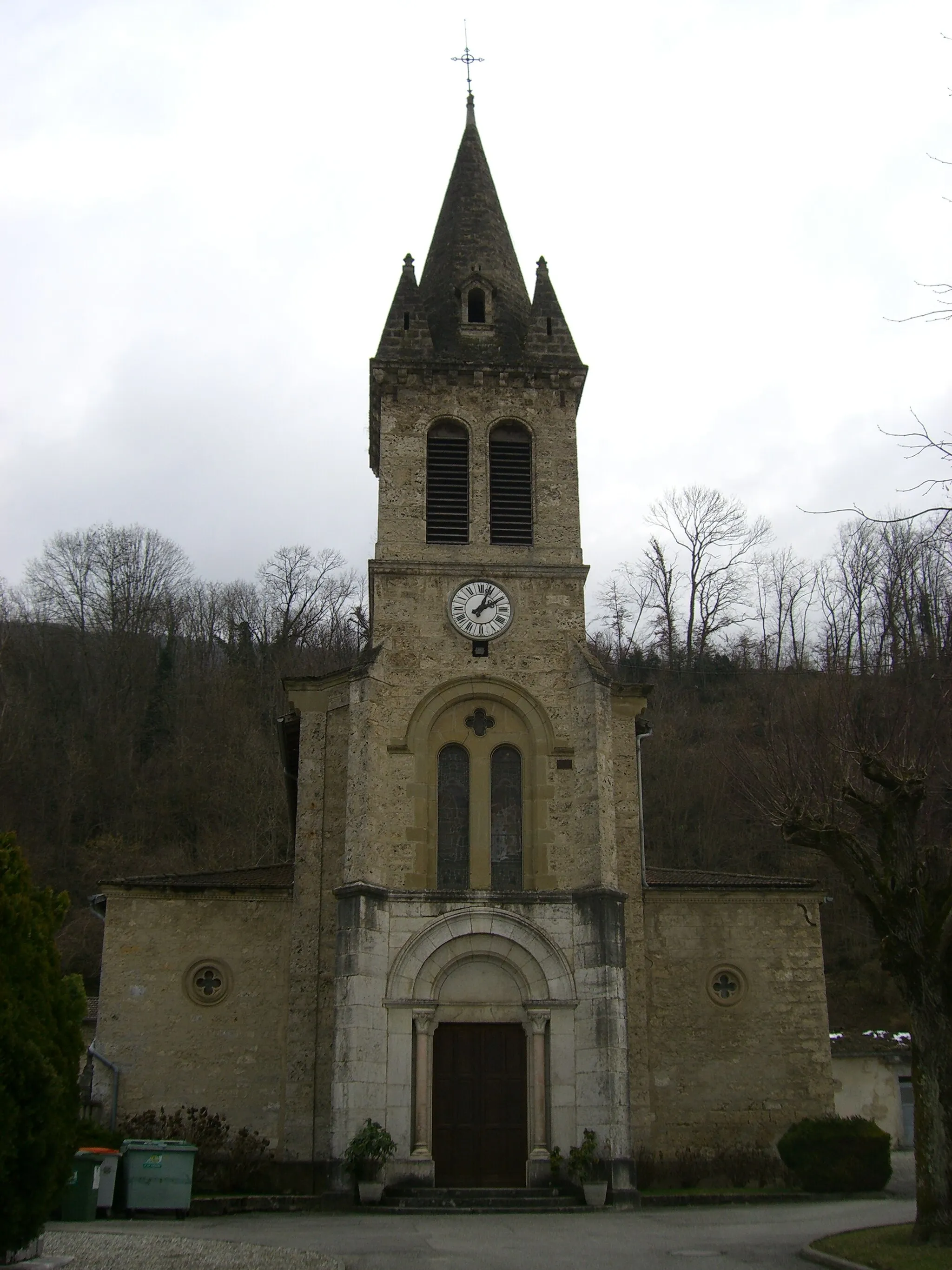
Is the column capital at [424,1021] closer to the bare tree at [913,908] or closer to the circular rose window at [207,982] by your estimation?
the circular rose window at [207,982]

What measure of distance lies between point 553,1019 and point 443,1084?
196 cm

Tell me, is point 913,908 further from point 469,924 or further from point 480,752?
point 480,752

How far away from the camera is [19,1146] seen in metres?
9.75

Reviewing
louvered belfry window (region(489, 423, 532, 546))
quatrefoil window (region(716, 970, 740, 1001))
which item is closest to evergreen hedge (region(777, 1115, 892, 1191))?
quatrefoil window (region(716, 970, 740, 1001))

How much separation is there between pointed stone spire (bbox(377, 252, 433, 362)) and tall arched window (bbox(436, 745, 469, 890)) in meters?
7.84

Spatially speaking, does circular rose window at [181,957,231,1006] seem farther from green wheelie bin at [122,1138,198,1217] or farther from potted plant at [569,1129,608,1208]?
potted plant at [569,1129,608,1208]

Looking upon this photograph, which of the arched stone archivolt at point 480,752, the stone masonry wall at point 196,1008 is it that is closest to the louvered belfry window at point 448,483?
the arched stone archivolt at point 480,752

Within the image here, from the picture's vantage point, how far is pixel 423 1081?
18031 millimetres

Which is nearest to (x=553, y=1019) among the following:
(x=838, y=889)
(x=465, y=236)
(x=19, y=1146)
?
(x=19, y=1146)

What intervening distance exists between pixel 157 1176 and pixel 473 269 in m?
17.7

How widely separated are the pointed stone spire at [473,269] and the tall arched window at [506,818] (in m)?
8.13

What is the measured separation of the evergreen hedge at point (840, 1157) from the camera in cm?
1816

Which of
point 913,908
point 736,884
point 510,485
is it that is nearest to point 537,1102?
point 736,884

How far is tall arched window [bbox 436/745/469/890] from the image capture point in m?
19.5
